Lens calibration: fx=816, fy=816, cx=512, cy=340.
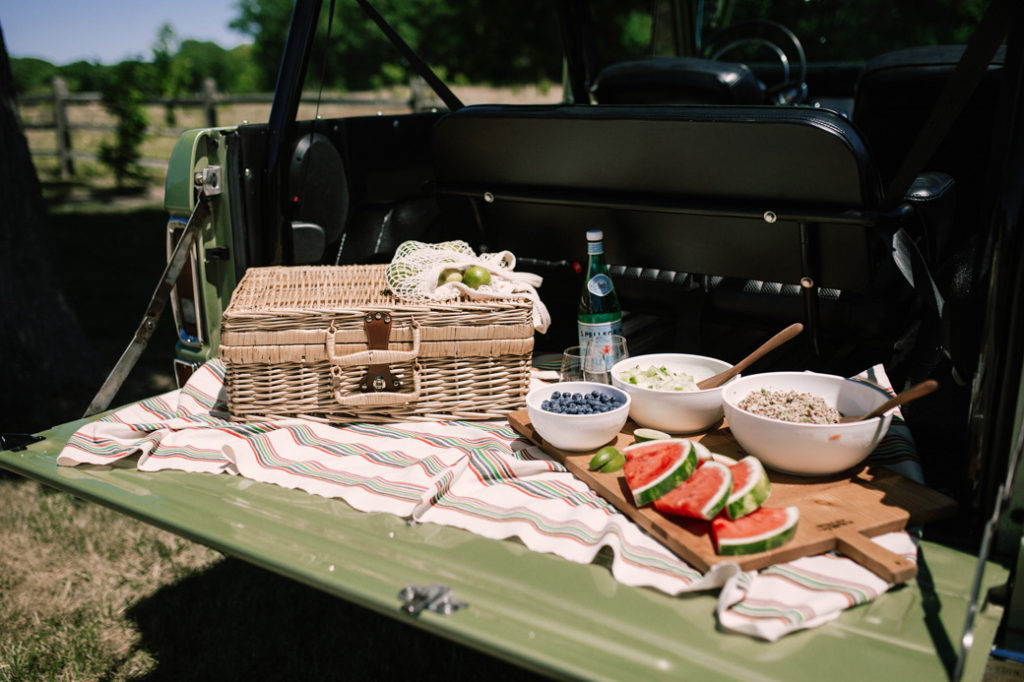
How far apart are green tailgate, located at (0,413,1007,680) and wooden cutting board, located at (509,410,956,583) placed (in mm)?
71

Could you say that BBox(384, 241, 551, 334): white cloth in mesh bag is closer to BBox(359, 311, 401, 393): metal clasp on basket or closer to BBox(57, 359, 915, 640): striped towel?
BBox(359, 311, 401, 393): metal clasp on basket

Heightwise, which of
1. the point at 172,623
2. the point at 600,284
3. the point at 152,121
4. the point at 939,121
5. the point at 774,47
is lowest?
the point at 172,623

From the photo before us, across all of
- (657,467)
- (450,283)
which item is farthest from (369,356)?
(657,467)

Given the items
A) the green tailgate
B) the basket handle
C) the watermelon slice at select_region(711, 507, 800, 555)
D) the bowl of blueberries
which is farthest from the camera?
the basket handle

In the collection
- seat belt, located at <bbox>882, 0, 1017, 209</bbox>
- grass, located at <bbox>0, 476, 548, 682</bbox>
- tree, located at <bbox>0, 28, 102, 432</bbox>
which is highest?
seat belt, located at <bbox>882, 0, 1017, 209</bbox>

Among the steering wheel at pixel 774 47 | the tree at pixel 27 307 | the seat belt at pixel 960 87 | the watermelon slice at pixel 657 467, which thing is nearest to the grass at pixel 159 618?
the tree at pixel 27 307

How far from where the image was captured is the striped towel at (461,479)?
4.36ft

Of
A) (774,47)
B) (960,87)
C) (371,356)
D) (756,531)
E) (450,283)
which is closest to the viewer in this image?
(756,531)

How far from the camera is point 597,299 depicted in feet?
7.56

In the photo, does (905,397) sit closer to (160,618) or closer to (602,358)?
(602,358)

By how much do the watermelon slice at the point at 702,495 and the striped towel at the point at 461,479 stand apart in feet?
0.25

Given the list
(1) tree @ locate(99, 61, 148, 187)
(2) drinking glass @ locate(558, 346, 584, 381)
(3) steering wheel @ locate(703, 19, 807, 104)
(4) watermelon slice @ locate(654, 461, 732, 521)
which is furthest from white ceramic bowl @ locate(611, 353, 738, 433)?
(1) tree @ locate(99, 61, 148, 187)

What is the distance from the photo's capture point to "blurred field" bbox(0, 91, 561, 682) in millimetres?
2551

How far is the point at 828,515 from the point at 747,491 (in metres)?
0.18
